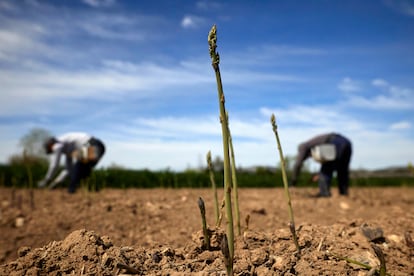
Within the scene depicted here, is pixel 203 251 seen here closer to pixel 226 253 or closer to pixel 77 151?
pixel 226 253

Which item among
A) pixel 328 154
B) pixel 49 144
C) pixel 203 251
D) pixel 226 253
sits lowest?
pixel 203 251

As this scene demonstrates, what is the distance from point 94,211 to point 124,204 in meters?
0.59

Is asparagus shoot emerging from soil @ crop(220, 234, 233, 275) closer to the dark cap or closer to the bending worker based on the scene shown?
the bending worker

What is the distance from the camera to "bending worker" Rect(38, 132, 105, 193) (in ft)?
28.7

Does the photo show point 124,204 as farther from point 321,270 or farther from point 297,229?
point 321,270

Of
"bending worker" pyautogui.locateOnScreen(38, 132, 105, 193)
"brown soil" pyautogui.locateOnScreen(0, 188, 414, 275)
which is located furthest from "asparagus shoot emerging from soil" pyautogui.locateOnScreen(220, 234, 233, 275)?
"bending worker" pyautogui.locateOnScreen(38, 132, 105, 193)

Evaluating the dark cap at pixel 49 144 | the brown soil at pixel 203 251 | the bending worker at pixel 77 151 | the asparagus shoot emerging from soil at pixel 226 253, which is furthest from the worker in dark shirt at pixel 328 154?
the asparagus shoot emerging from soil at pixel 226 253

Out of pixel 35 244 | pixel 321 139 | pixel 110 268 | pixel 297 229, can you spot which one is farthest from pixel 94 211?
pixel 321 139

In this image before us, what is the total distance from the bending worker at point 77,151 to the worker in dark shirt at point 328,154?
184 inches

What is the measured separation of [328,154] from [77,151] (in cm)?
557

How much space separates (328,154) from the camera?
25.7 feet

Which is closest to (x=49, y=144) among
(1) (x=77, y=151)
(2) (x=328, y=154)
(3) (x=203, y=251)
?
(1) (x=77, y=151)

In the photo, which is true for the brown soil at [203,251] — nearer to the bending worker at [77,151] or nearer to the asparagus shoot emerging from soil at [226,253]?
the asparagus shoot emerging from soil at [226,253]

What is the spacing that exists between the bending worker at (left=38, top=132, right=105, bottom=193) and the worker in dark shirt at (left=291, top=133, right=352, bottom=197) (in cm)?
468
